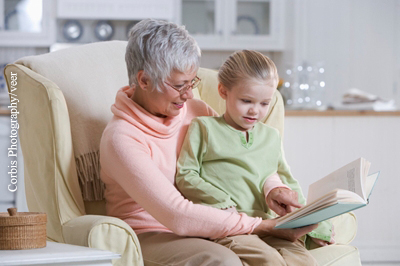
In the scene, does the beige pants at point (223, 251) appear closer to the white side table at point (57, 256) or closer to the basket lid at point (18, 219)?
the white side table at point (57, 256)

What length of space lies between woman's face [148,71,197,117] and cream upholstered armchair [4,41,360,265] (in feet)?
0.90

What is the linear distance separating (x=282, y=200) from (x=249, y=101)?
0.93ft

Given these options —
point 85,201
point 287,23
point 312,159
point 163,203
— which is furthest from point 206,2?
point 163,203

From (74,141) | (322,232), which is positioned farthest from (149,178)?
(322,232)

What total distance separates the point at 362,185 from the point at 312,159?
1838 mm

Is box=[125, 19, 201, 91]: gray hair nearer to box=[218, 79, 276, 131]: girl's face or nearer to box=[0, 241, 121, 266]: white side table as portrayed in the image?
box=[218, 79, 276, 131]: girl's face

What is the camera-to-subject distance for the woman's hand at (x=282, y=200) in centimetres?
150

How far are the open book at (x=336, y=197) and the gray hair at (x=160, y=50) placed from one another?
0.47 m

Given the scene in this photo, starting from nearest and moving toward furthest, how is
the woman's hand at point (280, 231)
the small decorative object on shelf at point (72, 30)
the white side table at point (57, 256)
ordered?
1. the white side table at point (57, 256)
2. the woman's hand at point (280, 231)
3. the small decorative object on shelf at point (72, 30)

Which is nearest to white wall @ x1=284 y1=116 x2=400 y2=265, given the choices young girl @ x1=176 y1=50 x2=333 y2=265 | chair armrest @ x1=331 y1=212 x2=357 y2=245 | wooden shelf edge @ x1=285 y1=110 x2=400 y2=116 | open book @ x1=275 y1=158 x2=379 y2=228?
wooden shelf edge @ x1=285 y1=110 x2=400 y2=116

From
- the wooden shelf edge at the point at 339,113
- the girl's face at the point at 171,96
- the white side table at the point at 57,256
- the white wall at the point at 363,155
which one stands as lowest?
the white wall at the point at 363,155

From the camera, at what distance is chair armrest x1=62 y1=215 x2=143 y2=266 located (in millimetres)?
1293

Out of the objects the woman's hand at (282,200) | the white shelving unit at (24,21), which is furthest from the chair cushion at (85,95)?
the white shelving unit at (24,21)

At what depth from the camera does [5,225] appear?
3.95ft
